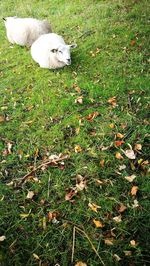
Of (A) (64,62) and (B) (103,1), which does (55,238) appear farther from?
(B) (103,1)

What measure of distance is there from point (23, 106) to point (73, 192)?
2.89 m

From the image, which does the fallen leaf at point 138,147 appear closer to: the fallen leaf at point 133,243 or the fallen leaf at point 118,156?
the fallen leaf at point 118,156

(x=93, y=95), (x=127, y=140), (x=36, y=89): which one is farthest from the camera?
(x=36, y=89)

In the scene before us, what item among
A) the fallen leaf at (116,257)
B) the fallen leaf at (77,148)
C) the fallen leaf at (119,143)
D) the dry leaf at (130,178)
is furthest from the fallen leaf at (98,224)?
the fallen leaf at (119,143)

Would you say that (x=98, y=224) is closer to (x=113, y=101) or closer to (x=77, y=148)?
(x=77, y=148)

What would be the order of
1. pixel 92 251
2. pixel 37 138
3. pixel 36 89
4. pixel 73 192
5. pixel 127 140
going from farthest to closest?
1. pixel 36 89
2. pixel 37 138
3. pixel 127 140
4. pixel 73 192
5. pixel 92 251

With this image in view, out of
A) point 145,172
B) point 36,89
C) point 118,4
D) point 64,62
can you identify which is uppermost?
point 118,4

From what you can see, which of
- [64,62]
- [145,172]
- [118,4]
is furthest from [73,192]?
[118,4]

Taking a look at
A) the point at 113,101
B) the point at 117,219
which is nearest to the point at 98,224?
the point at 117,219

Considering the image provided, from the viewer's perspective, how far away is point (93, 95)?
22.7 feet

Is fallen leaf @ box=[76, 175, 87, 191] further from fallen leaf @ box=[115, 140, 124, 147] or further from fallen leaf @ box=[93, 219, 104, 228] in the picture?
fallen leaf @ box=[115, 140, 124, 147]

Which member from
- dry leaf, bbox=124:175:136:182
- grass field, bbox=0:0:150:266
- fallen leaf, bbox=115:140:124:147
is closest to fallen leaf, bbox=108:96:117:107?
Answer: grass field, bbox=0:0:150:266

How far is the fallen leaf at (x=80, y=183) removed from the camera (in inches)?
201

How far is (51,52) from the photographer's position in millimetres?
8000
